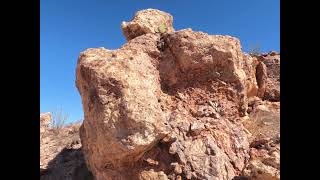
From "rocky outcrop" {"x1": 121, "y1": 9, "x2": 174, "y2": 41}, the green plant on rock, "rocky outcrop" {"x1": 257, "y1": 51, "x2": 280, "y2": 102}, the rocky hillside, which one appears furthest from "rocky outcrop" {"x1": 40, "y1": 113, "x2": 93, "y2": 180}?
"rocky outcrop" {"x1": 257, "y1": 51, "x2": 280, "y2": 102}

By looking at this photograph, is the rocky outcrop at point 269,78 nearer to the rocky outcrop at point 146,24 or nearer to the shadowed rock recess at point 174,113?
the shadowed rock recess at point 174,113

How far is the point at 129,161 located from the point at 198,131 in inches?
58.9

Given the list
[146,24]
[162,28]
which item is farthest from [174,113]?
[162,28]

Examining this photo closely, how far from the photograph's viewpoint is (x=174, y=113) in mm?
7000

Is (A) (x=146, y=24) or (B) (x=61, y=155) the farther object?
(B) (x=61, y=155)

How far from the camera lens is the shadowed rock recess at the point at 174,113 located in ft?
20.5

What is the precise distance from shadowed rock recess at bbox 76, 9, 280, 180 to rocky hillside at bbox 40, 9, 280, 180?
0.02 metres

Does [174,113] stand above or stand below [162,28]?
below

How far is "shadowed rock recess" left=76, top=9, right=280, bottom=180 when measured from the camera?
6.24m

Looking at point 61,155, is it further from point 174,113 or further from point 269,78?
point 269,78
